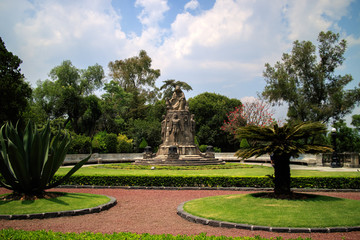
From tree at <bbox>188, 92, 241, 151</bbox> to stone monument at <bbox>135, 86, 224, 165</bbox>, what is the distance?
1769cm

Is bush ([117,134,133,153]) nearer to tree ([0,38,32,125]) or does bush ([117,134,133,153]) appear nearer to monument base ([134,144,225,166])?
monument base ([134,144,225,166])

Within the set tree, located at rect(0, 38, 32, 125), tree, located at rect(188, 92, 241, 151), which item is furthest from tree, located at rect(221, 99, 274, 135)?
tree, located at rect(0, 38, 32, 125)

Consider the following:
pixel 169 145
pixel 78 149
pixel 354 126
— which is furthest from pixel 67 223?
pixel 354 126

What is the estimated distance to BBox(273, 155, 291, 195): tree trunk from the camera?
988 cm

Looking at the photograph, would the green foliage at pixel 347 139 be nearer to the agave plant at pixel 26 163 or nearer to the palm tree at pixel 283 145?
the palm tree at pixel 283 145

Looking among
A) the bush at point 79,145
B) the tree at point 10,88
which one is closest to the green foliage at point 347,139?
the bush at point 79,145

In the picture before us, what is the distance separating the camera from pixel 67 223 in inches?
314

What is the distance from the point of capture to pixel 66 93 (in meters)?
43.9

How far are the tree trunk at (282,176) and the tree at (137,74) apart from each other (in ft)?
150

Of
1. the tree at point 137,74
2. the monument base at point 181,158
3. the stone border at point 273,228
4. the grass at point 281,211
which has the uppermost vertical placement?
the tree at point 137,74

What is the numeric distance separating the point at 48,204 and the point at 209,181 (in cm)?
777

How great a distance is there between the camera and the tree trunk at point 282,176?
9.88m

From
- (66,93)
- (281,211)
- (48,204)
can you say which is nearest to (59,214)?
(48,204)

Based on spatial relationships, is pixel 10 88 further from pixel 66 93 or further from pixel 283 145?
pixel 283 145
